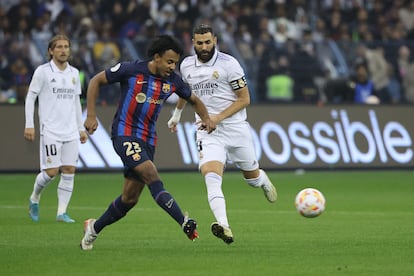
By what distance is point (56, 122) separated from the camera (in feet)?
45.8

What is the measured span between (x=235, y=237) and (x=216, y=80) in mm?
1679

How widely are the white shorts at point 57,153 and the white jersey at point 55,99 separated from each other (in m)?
0.07

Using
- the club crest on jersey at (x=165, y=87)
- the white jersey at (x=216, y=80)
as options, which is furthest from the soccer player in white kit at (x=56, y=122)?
the club crest on jersey at (x=165, y=87)

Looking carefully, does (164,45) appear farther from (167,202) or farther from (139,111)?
(167,202)

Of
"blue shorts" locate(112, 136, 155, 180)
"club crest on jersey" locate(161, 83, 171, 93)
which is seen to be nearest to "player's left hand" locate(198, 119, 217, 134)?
"club crest on jersey" locate(161, 83, 171, 93)

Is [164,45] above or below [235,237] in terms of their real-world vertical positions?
above

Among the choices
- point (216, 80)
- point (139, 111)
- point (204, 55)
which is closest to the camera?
point (139, 111)

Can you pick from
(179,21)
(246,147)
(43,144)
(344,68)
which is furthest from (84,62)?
(246,147)

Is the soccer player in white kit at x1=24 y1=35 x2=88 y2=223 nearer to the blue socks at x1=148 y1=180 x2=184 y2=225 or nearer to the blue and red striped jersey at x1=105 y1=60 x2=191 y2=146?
the blue and red striped jersey at x1=105 y1=60 x2=191 y2=146

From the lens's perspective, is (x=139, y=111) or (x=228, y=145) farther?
(x=228, y=145)

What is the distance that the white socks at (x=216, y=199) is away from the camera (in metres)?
10.7

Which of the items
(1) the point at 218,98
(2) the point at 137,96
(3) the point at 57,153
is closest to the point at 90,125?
(2) the point at 137,96

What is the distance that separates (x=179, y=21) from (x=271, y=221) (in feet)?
45.2

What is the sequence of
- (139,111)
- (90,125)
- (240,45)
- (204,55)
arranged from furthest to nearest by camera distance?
(240,45), (204,55), (139,111), (90,125)
